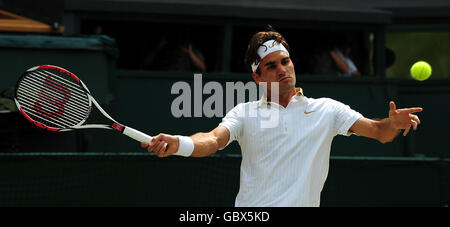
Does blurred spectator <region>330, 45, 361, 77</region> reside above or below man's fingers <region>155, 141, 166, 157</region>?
above

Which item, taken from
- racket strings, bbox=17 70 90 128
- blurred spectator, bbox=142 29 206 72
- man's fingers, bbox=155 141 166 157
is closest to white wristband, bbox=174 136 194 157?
man's fingers, bbox=155 141 166 157

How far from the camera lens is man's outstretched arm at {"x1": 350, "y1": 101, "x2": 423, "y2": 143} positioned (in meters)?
3.63

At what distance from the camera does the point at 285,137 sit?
3936 mm

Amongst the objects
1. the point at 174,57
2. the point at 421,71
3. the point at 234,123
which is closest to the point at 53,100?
the point at 234,123

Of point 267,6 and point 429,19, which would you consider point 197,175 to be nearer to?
point 267,6

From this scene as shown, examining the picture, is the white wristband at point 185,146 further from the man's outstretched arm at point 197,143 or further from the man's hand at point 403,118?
the man's hand at point 403,118

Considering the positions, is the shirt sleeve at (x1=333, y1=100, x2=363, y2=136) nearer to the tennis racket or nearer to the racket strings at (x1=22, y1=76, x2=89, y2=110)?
the tennis racket

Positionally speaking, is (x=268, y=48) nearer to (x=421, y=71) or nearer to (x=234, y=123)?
A: (x=234, y=123)

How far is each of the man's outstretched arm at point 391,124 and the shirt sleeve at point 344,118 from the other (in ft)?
0.10

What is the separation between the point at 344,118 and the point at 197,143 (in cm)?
98

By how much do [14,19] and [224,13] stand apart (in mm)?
3076

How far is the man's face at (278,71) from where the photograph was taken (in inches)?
160

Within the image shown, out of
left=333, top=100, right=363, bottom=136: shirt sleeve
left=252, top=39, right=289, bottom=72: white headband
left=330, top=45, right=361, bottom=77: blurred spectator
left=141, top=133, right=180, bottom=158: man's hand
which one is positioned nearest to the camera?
left=141, top=133, right=180, bottom=158: man's hand

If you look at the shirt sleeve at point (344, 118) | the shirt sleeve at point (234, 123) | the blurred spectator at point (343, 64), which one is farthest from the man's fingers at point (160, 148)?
the blurred spectator at point (343, 64)
